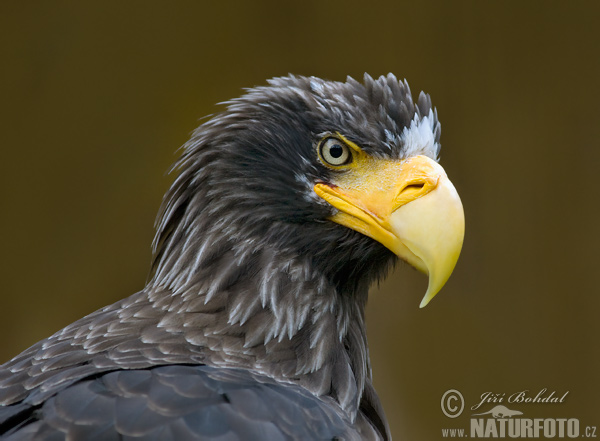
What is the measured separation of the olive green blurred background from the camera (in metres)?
4.65

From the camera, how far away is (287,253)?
87.3 inches

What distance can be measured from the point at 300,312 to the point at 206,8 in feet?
9.49

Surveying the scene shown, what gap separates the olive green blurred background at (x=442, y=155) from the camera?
Answer: 4652mm

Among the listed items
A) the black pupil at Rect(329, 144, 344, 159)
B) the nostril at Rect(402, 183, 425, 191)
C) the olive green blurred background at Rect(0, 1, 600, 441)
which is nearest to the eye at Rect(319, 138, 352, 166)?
the black pupil at Rect(329, 144, 344, 159)

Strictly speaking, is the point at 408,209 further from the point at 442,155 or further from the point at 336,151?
the point at 442,155

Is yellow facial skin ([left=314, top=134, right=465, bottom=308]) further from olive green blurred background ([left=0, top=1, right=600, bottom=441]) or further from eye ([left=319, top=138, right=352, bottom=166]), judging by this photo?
olive green blurred background ([left=0, top=1, right=600, bottom=441])

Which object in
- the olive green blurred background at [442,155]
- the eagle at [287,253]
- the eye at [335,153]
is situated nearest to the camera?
the eagle at [287,253]

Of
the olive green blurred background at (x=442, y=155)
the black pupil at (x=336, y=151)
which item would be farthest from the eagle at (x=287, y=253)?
the olive green blurred background at (x=442, y=155)

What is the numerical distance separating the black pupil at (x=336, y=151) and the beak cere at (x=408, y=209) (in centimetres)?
6

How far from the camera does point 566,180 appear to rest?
488cm

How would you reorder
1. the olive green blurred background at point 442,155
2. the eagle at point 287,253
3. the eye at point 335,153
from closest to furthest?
the eagle at point 287,253 < the eye at point 335,153 < the olive green blurred background at point 442,155

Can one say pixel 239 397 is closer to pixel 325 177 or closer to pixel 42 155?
pixel 325 177

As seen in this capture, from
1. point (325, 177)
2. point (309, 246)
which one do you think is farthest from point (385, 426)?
point (325, 177)

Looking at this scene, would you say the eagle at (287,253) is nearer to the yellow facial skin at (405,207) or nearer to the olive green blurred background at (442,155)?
the yellow facial skin at (405,207)
